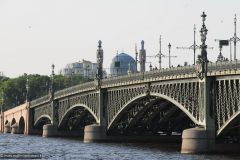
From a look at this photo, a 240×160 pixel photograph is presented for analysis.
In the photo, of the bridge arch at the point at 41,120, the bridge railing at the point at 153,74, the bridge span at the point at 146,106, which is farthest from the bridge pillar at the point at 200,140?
the bridge arch at the point at 41,120

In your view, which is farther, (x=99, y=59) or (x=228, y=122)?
(x=99, y=59)

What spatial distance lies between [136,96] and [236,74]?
1033 inches

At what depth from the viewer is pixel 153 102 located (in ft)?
301

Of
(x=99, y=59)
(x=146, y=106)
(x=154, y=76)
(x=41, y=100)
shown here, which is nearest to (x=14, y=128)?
(x=41, y=100)

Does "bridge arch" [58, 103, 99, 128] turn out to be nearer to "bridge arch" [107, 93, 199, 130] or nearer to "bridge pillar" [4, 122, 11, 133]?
"bridge arch" [107, 93, 199, 130]

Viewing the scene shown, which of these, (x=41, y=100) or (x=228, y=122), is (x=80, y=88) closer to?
(x=41, y=100)

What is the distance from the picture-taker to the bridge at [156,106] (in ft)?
237

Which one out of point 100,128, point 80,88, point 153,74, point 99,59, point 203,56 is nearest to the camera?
point 203,56

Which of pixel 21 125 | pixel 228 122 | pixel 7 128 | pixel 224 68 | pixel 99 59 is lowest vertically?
pixel 7 128

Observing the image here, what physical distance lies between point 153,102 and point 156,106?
15.8 feet

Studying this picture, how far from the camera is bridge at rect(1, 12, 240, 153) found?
237ft

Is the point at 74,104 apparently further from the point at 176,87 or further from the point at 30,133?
the point at 176,87

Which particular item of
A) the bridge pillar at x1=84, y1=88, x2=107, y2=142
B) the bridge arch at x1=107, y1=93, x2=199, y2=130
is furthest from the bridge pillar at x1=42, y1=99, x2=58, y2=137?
the bridge arch at x1=107, y1=93, x2=199, y2=130

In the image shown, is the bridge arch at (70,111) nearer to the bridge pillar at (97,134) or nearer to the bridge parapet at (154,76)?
the bridge pillar at (97,134)
